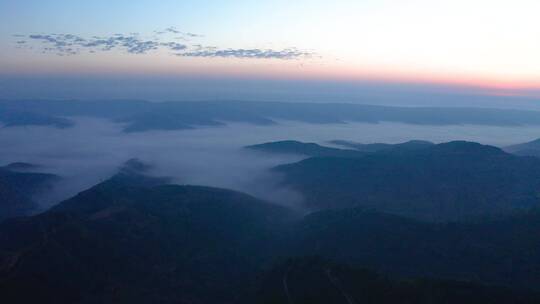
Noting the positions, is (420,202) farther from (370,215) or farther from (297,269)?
(297,269)

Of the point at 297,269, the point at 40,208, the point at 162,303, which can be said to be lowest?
the point at 40,208

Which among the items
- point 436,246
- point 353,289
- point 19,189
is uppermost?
point 353,289

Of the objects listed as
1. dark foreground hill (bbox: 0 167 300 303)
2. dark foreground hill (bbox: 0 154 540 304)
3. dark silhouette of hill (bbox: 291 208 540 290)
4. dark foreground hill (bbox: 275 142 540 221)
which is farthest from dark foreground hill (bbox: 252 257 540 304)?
dark foreground hill (bbox: 275 142 540 221)

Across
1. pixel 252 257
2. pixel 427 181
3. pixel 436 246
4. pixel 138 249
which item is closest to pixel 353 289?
pixel 436 246

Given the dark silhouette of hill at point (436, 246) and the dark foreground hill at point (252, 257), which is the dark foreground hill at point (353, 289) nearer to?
the dark foreground hill at point (252, 257)

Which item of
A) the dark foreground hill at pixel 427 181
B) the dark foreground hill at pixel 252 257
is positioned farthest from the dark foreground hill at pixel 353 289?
the dark foreground hill at pixel 427 181

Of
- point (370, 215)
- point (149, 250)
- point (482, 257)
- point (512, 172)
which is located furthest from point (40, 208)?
point (512, 172)

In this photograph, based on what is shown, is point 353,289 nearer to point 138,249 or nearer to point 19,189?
point 138,249

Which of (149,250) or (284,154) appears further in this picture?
(284,154)
